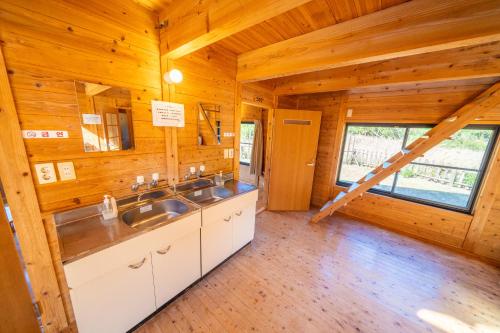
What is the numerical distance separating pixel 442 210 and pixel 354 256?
1601 mm

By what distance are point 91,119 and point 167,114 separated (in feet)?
1.93

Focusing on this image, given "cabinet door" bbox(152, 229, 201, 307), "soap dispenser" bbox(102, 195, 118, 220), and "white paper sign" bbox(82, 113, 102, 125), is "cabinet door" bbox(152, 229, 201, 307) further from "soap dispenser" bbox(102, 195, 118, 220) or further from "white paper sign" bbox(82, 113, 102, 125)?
"white paper sign" bbox(82, 113, 102, 125)

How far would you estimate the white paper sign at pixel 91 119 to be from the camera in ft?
4.22

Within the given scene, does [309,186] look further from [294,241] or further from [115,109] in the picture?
[115,109]

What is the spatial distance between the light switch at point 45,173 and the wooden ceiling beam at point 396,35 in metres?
2.09

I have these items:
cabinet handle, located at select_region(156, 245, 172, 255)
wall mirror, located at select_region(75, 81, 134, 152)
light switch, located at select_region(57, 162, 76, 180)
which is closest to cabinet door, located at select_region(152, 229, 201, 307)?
cabinet handle, located at select_region(156, 245, 172, 255)

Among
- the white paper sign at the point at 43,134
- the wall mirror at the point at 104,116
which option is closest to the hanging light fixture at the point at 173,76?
the wall mirror at the point at 104,116

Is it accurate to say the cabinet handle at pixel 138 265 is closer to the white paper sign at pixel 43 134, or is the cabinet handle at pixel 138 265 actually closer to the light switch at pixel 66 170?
the light switch at pixel 66 170

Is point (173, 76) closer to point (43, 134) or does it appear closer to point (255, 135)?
point (43, 134)

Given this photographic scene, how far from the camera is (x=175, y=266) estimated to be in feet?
4.92

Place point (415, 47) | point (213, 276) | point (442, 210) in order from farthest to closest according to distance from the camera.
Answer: point (442, 210)
point (213, 276)
point (415, 47)

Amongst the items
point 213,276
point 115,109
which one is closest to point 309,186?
point 213,276

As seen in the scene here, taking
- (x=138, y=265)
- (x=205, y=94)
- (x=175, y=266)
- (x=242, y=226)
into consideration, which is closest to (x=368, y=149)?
(x=242, y=226)

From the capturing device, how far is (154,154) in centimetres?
173
